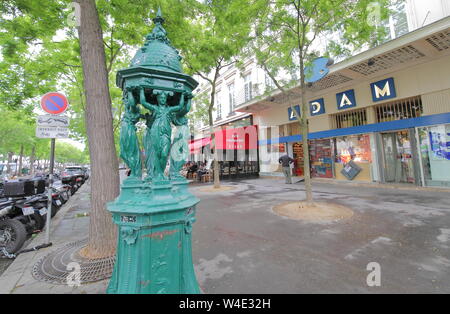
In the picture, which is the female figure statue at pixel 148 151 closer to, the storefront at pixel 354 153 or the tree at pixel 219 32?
the tree at pixel 219 32

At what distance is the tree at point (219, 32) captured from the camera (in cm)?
603

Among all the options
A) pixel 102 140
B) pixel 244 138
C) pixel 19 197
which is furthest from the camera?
pixel 244 138

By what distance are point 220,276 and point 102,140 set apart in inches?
117

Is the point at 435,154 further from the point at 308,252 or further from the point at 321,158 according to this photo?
the point at 308,252

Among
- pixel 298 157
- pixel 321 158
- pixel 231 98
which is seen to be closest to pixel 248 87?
pixel 231 98

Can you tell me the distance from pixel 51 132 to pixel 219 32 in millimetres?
7559

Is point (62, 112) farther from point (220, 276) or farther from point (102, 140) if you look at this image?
point (220, 276)

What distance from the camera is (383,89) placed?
9.55 meters

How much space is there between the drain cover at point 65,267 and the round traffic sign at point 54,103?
2.86 m

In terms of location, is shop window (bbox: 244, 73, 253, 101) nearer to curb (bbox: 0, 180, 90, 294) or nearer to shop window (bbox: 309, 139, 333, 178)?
shop window (bbox: 309, 139, 333, 178)

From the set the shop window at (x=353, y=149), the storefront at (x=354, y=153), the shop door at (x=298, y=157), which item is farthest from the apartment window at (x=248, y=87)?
the shop window at (x=353, y=149)

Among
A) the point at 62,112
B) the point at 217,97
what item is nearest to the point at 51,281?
the point at 62,112

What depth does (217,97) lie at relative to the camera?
21.9 m
